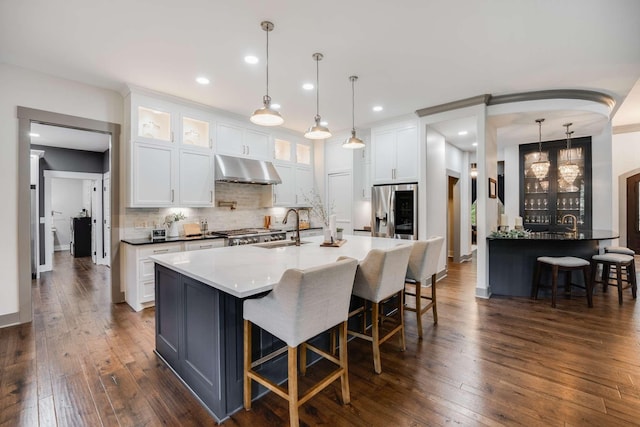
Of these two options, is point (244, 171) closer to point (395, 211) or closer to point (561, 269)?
point (395, 211)

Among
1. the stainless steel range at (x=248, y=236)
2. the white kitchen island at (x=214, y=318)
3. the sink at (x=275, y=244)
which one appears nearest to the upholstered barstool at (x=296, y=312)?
the white kitchen island at (x=214, y=318)

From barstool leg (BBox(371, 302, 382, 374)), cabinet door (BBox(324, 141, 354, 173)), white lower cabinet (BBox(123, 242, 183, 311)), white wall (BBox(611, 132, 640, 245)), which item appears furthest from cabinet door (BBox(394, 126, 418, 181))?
white wall (BBox(611, 132, 640, 245))

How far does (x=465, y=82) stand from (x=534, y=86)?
3.11 feet

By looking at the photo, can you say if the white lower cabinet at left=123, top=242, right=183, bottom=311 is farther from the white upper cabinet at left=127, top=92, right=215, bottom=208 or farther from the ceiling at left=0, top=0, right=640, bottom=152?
the ceiling at left=0, top=0, right=640, bottom=152

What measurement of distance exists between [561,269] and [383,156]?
2981 mm

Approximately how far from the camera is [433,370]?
2.31 meters

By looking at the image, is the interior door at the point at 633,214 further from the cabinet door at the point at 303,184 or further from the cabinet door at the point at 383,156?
the cabinet door at the point at 303,184

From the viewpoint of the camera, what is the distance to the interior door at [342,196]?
5.69 metres

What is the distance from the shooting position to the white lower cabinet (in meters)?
3.62

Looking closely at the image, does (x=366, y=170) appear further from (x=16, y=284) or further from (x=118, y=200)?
(x=16, y=284)

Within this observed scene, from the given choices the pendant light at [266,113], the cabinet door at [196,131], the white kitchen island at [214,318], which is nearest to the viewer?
the white kitchen island at [214,318]

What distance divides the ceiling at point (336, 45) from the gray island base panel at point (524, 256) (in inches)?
82.0

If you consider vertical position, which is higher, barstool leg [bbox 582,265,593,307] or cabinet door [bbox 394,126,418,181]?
cabinet door [bbox 394,126,418,181]

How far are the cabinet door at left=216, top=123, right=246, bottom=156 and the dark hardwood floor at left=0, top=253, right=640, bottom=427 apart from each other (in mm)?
2670
